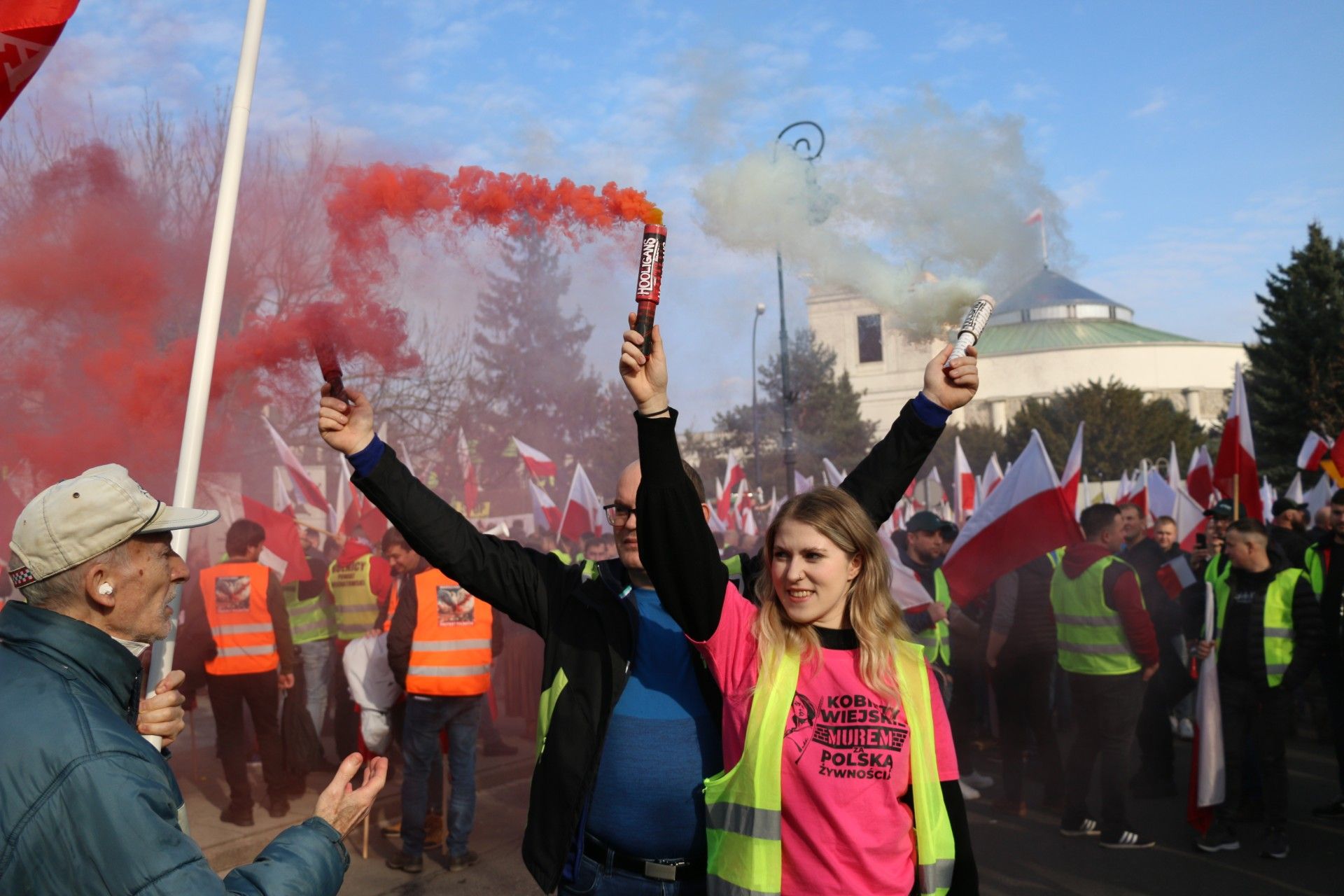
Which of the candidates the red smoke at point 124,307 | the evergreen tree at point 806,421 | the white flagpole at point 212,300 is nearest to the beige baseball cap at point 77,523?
the white flagpole at point 212,300

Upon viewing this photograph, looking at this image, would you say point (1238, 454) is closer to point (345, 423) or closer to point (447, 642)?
point (447, 642)

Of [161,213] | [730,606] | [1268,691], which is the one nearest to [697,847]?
[730,606]

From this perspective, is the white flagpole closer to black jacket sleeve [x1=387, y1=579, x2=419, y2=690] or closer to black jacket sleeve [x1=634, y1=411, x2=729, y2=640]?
black jacket sleeve [x1=634, y1=411, x2=729, y2=640]

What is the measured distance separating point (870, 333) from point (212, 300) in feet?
65.1

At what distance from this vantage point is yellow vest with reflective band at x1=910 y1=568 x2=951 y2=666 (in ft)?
25.7

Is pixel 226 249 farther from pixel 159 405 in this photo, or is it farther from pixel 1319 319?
pixel 1319 319

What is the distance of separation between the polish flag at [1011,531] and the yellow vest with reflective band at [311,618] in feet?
17.6

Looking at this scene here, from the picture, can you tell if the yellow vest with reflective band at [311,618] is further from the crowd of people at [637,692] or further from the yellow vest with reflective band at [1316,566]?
the yellow vest with reflective band at [1316,566]

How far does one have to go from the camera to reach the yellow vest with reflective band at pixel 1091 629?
711 cm

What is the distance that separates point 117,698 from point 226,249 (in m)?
1.88

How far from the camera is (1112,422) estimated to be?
179 feet

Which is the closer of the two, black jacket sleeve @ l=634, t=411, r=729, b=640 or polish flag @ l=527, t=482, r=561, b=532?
black jacket sleeve @ l=634, t=411, r=729, b=640

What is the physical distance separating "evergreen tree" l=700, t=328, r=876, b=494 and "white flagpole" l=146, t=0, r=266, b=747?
1222 inches

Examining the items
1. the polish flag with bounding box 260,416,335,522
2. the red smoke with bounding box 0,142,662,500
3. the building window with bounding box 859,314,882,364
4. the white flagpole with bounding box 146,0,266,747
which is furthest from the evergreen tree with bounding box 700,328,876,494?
the white flagpole with bounding box 146,0,266,747
